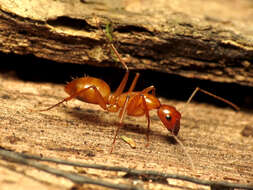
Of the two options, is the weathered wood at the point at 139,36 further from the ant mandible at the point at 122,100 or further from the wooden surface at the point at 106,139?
the wooden surface at the point at 106,139

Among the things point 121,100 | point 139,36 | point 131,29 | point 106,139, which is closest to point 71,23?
point 131,29

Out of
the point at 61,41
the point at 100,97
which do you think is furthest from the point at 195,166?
the point at 61,41

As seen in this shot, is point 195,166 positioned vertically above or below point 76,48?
below

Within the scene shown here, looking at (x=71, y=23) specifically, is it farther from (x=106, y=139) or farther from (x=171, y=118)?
(x=171, y=118)

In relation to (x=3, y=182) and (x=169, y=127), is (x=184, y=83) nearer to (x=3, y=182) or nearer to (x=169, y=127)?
(x=169, y=127)

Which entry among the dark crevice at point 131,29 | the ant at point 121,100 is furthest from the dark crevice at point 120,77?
the dark crevice at point 131,29

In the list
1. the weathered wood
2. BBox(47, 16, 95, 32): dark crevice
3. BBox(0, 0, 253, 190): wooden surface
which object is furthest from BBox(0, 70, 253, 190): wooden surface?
BBox(47, 16, 95, 32): dark crevice
